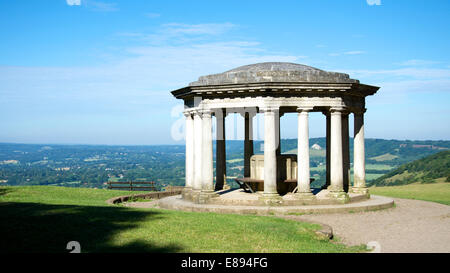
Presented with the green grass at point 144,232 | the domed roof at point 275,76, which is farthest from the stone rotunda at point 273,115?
the green grass at point 144,232

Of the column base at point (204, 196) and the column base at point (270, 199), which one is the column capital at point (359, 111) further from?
the column base at point (204, 196)

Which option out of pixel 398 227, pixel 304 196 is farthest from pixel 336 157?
pixel 398 227

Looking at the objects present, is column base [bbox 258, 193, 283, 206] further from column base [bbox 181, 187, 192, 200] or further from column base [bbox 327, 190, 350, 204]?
column base [bbox 181, 187, 192, 200]

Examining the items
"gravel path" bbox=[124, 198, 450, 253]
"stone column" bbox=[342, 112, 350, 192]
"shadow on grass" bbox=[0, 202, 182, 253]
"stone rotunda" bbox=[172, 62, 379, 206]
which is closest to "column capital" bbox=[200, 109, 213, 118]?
"stone rotunda" bbox=[172, 62, 379, 206]

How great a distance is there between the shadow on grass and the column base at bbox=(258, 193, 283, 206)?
7.22 metres

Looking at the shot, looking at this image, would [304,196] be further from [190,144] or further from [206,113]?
[190,144]

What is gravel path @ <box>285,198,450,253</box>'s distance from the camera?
15.5 metres

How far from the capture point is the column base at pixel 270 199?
2380cm

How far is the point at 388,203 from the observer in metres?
25.6

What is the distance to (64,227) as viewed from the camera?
48.1 ft

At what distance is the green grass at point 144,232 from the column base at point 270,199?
15.6 feet

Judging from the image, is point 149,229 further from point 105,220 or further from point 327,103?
point 327,103
